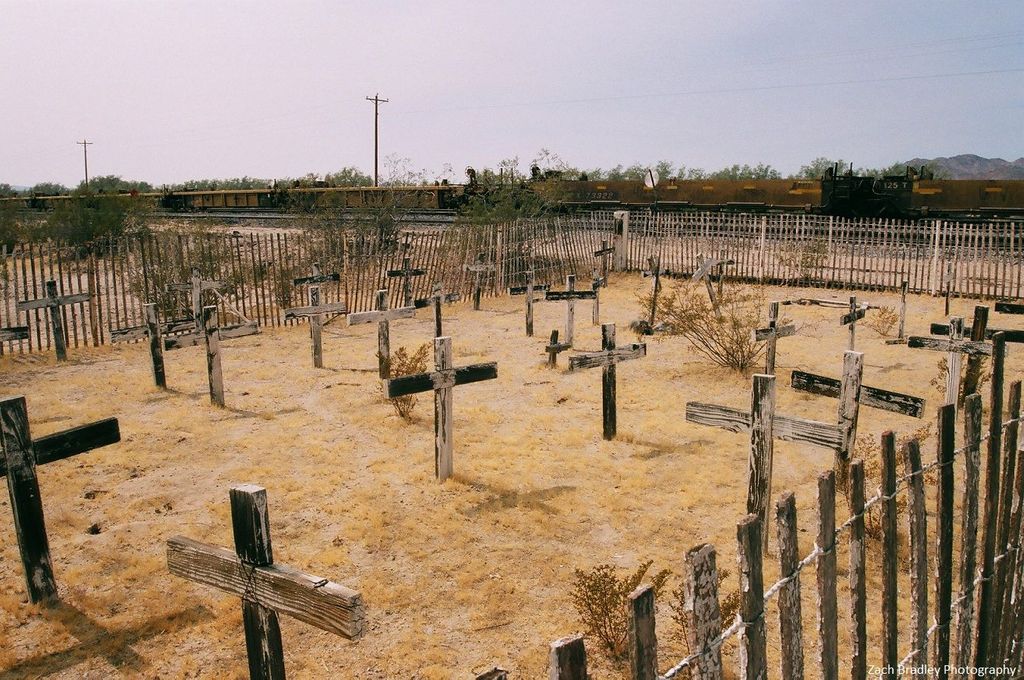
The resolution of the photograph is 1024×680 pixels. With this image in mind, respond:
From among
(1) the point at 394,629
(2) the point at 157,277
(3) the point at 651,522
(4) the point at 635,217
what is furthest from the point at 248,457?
(4) the point at 635,217

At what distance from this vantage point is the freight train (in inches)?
1000

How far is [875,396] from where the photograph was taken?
202 inches

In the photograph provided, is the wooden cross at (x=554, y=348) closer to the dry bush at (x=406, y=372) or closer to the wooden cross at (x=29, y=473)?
the dry bush at (x=406, y=372)

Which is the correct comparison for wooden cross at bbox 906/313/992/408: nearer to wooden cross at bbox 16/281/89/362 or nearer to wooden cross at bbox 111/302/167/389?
wooden cross at bbox 111/302/167/389

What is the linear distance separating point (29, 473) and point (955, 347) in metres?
8.03

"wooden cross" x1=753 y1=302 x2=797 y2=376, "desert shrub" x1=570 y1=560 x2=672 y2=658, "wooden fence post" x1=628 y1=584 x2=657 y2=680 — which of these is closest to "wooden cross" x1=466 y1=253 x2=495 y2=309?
"wooden cross" x1=753 y1=302 x2=797 y2=376

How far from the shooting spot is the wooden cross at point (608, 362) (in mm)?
7305

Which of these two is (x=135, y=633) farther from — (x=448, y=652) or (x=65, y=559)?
(x=448, y=652)

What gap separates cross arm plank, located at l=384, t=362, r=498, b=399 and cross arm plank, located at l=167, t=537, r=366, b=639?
3.02 metres

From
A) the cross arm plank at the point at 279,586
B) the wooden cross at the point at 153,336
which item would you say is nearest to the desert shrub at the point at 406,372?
the wooden cross at the point at 153,336

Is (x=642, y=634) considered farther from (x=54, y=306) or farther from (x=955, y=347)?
(x=54, y=306)

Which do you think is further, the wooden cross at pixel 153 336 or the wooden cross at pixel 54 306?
the wooden cross at pixel 54 306

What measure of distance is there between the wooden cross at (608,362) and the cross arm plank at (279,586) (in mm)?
4712

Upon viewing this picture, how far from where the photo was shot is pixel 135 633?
13.8ft
